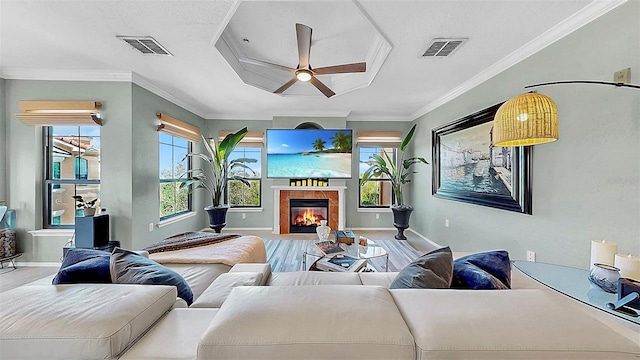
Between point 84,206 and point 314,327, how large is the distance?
382 centimetres

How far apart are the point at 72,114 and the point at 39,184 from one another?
1.07 meters

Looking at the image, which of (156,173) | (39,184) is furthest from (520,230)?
(39,184)

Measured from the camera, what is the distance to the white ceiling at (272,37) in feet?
6.50

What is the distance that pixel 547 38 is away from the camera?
2.26m

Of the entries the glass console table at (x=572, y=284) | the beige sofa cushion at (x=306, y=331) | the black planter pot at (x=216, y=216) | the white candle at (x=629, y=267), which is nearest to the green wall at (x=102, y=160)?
the black planter pot at (x=216, y=216)

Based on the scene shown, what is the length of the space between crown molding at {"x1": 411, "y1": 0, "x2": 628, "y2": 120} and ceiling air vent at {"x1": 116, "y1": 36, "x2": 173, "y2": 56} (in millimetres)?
3680

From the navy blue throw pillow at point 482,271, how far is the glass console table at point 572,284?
0.25 metres

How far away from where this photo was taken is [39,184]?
3.32 m

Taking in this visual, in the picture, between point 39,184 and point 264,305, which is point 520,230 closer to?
point 264,305

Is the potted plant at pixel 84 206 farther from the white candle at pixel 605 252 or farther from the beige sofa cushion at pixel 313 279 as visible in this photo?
the white candle at pixel 605 252

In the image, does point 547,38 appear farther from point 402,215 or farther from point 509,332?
point 402,215

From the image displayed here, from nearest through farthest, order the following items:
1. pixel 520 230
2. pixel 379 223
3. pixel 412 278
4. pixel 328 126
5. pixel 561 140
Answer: pixel 412 278, pixel 561 140, pixel 520 230, pixel 328 126, pixel 379 223

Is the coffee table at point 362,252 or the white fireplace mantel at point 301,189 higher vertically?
the white fireplace mantel at point 301,189

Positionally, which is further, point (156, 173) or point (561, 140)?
point (156, 173)
